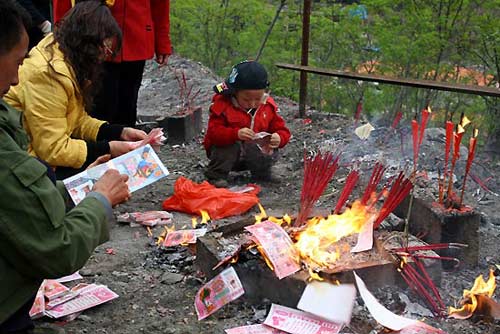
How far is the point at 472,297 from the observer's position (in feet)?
9.64

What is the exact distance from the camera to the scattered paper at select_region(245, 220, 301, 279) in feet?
9.76

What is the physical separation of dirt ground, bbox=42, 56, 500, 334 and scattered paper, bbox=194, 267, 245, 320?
50 mm

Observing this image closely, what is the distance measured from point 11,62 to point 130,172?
1.52 metres

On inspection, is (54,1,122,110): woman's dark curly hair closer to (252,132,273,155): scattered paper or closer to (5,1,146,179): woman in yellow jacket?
(5,1,146,179): woman in yellow jacket

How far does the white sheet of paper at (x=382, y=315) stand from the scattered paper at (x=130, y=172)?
136cm

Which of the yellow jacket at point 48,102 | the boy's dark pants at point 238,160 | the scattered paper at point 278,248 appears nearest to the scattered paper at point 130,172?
the yellow jacket at point 48,102

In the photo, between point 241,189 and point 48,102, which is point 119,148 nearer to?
point 48,102

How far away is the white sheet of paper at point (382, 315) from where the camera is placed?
2.72m

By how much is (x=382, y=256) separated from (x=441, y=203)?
0.68 metres

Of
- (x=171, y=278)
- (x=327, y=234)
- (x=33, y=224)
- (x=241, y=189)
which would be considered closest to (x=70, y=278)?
(x=171, y=278)

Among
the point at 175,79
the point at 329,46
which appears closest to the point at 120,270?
the point at 175,79

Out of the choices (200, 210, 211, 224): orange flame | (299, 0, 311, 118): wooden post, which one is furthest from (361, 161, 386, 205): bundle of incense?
(299, 0, 311, 118): wooden post

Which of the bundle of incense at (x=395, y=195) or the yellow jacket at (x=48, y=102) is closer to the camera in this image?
the bundle of incense at (x=395, y=195)

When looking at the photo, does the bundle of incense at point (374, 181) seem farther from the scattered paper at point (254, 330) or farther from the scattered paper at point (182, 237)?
the scattered paper at point (182, 237)
